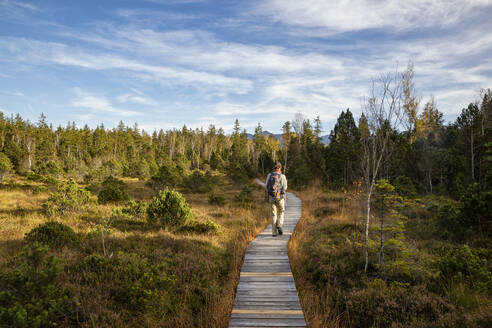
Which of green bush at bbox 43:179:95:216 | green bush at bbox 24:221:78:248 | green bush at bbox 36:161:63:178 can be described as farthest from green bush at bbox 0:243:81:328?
green bush at bbox 36:161:63:178

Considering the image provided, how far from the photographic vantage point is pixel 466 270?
4.87 metres

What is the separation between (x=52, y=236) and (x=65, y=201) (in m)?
4.03

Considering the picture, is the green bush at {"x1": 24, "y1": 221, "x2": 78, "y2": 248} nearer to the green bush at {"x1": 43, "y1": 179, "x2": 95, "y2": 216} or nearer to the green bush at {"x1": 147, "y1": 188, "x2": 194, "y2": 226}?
the green bush at {"x1": 147, "y1": 188, "x2": 194, "y2": 226}

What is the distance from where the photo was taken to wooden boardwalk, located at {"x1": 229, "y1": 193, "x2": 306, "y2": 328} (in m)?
3.67

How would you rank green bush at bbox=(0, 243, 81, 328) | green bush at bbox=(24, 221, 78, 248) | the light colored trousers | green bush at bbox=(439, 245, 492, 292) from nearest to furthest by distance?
green bush at bbox=(0, 243, 81, 328) < green bush at bbox=(439, 245, 492, 292) < green bush at bbox=(24, 221, 78, 248) < the light colored trousers

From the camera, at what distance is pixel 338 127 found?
93.7 feet

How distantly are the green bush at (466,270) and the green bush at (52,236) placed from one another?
852cm

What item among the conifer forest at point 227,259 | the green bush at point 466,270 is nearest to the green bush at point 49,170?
the conifer forest at point 227,259

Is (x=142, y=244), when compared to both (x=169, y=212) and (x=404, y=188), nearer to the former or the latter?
(x=169, y=212)

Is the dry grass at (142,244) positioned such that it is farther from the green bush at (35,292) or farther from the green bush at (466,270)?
the green bush at (466,270)

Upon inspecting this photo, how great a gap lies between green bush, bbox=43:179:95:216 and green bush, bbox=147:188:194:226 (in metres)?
3.34

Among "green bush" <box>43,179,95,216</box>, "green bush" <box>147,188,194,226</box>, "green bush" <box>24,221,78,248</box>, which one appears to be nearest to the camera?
"green bush" <box>24,221,78,248</box>

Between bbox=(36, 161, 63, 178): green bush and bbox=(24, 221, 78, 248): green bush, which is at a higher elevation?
bbox=(36, 161, 63, 178): green bush

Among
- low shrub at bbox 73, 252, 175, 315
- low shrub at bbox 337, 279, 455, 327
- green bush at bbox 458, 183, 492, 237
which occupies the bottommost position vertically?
low shrub at bbox 337, 279, 455, 327
